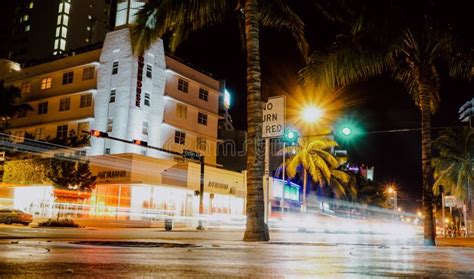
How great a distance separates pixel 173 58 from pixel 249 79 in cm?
3322

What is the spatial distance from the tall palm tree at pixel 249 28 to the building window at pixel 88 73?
27.9 meters

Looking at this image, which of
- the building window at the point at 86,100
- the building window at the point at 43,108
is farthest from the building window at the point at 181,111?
the building window at the point at 43,108

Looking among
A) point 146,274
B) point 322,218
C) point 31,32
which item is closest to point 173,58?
point 322,218

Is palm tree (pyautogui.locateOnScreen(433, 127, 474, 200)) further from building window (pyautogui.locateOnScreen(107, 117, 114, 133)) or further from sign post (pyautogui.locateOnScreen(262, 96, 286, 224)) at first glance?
sign post (pyautogui.locateOnScreen(262, 96, 286, 224))

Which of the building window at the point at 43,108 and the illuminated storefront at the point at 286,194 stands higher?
the building window at the point at 43,108

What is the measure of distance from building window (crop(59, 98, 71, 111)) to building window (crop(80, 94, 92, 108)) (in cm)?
181

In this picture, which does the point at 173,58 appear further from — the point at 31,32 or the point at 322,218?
the point at 31,32

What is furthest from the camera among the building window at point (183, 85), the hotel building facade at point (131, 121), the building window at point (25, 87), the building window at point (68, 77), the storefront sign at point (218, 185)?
the building window at point (25, 87)

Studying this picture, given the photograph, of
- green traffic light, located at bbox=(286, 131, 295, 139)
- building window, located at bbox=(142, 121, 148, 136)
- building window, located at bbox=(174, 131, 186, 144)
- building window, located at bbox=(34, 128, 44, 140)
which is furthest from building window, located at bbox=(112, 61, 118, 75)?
green traffic light, located at bbox=(286, 131, 295, 139)

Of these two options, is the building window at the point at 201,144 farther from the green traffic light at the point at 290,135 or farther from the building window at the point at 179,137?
the green traffic light at the point at 290,135

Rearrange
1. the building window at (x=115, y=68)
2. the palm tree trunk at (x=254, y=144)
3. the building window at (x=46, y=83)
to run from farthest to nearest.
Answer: the building window at (x=46, y=83) → the building window at (x=115, y=68) → the palm tree trunk at (x=254, y=144)

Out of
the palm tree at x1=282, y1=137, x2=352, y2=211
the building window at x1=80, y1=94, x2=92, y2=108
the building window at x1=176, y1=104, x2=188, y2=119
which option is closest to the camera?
the building window at x1=80, y1=94, x2=92, y2=108

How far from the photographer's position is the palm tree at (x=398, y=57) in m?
17.2

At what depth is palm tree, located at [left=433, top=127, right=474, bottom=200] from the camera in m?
50.2
